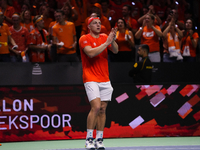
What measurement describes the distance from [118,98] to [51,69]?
6.70 ft

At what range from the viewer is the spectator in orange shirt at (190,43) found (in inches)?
352

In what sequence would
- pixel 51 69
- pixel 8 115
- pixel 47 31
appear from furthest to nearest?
pixel 47 31 < pixel 51 69 < pixel 8 115

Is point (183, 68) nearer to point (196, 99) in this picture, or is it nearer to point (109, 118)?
point (196, 99)

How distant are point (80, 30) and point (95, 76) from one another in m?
4.64

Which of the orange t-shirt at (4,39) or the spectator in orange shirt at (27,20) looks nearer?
the orange t-shirt at (4,39)

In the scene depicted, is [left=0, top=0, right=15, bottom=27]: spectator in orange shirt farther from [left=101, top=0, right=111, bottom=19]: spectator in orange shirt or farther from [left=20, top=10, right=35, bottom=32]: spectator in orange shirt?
[left=101, top=0, right=111, bottom=19]: spectator in orange shirt

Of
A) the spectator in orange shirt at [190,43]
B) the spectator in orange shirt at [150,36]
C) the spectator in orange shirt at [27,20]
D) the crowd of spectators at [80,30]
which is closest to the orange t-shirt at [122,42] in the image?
the crowd of spectators at [80,30]

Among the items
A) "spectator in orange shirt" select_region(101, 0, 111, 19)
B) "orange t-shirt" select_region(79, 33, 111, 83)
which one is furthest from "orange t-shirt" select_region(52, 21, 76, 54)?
"orange t-shirt" select_region(79, 33, 111, 83)

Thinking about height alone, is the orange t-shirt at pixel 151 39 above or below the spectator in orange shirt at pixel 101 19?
below

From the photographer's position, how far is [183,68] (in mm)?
8461

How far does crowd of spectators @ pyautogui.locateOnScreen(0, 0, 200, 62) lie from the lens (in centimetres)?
815

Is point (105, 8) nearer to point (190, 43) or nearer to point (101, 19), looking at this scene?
point (101, 19)

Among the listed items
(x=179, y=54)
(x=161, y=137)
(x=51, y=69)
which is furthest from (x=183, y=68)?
(x=51, y=69)

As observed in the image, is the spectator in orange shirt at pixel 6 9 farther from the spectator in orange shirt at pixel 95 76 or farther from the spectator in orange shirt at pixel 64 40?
the spectator in orange shirt at pixel 95 76
